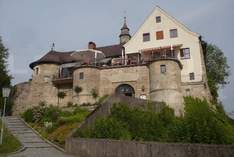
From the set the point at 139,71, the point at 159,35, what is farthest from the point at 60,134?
the point at 159,35

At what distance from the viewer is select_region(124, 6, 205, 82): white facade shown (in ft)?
124

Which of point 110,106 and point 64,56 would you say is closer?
point 110,106

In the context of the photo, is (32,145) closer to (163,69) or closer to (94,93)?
(94,93)

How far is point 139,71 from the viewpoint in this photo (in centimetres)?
3753

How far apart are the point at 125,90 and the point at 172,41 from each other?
890cm

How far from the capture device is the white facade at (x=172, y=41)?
124 ft

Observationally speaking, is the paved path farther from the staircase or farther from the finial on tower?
the finial on tower

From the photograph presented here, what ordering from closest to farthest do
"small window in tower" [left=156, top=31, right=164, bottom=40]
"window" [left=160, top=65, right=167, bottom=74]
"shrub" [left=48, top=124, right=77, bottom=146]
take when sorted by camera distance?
"shrub" [left=48, top=124, right=77, bottom=146], "window" [left=160, top=65, right=167, bottom=74], "small window in tower" [left=156, top=31, right=164, bottom=40]

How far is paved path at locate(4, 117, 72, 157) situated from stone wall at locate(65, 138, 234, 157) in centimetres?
102

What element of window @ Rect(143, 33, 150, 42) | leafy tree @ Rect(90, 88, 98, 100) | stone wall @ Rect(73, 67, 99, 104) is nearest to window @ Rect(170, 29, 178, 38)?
window @ Rect(143, 33, 150, 42)

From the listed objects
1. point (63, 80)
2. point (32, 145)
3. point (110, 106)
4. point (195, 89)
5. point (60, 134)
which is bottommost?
point (32, 145)

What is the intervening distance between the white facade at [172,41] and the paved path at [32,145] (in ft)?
61.9

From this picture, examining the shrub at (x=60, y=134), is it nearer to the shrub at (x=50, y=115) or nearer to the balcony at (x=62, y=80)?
the shrub at (x=50, y=115)

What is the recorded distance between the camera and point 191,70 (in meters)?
37.7
